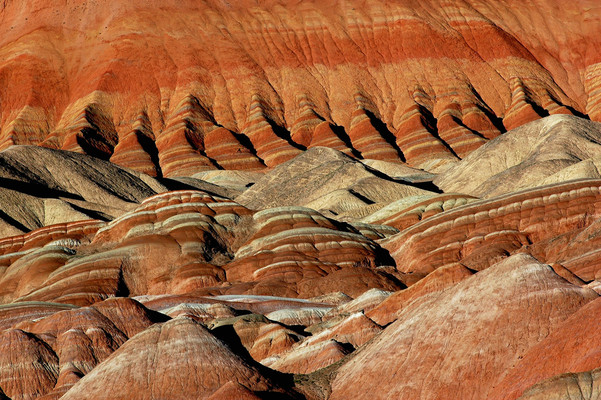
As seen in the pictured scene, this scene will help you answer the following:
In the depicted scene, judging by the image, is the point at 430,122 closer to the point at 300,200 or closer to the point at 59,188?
the point at 300,200

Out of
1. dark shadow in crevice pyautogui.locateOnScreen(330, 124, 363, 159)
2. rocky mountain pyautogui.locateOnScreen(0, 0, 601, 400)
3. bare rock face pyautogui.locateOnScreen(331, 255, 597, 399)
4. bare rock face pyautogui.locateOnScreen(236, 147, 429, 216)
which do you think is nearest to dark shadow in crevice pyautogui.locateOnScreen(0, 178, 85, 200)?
rocky mountain pyautogui.locateOnScreen(0, 0, 601, 400)

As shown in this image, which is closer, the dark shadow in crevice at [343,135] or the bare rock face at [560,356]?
the bare rock face at [560,356]

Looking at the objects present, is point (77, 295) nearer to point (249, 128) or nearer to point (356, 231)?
point (356, 231)

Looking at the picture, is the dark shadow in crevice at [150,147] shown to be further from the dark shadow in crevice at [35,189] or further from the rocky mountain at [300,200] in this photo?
the dark shadow in crevice at [35,189]

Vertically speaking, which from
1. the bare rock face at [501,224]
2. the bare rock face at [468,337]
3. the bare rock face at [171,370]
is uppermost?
the bare rock face at [468,337]

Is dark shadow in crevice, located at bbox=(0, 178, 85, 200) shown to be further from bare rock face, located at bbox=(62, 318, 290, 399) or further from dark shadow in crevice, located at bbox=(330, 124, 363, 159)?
bare rock face, located at bbox=(62, 318, 290, 399)

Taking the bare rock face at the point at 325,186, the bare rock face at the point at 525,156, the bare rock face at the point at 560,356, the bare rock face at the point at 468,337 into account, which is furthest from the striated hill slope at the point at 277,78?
the bare rock face at the point at 560,356
